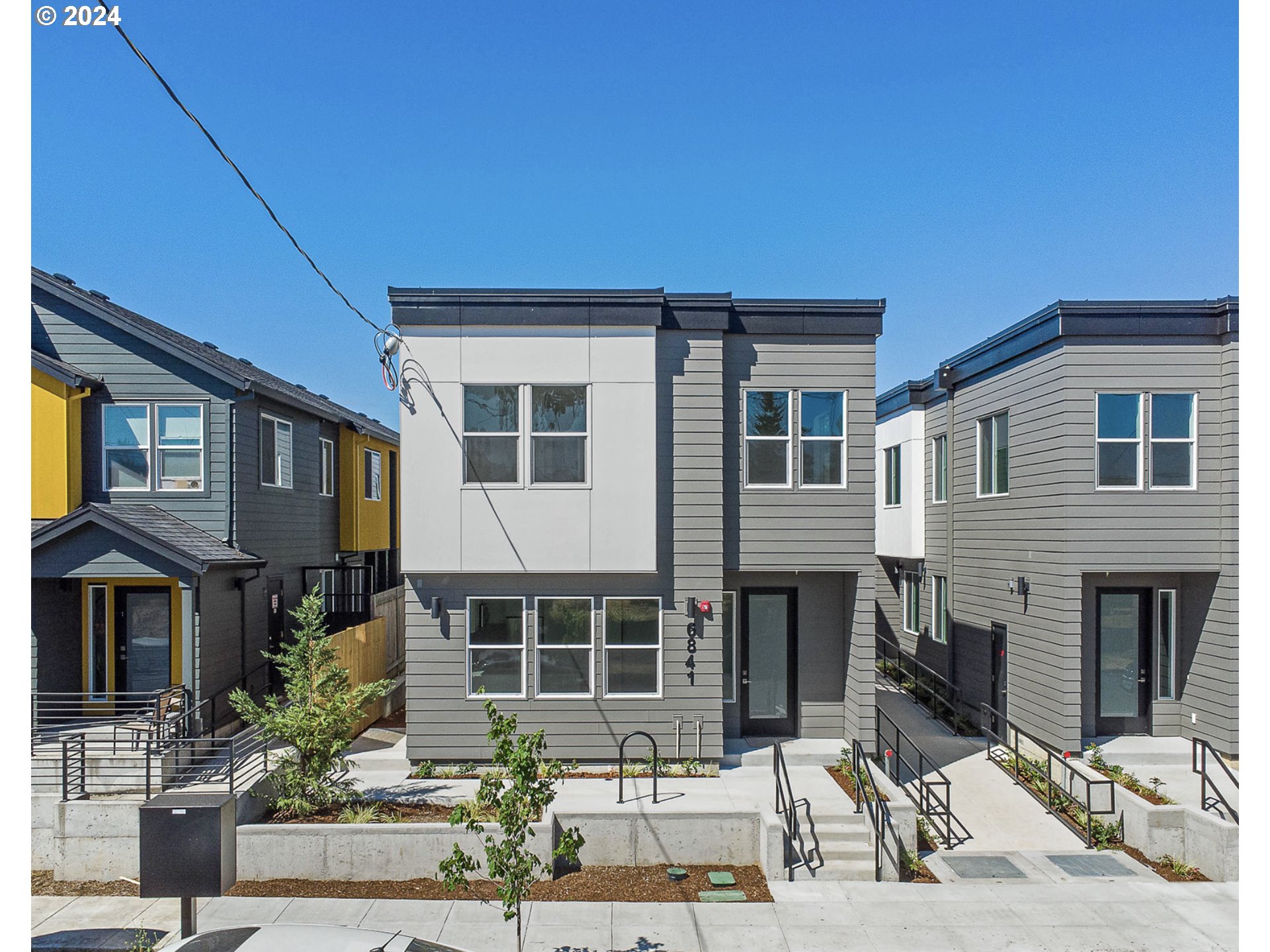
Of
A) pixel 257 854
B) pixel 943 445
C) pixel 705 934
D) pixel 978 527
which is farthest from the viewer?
pixel 943 445

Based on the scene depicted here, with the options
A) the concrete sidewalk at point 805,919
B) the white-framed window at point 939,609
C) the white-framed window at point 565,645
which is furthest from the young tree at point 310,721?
the white-framed window at point 939,609

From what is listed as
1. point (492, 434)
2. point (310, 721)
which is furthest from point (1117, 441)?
point (310, 721)

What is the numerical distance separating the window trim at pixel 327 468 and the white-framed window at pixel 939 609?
13566 mm

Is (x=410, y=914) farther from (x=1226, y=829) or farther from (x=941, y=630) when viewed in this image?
(x=941, y=630)

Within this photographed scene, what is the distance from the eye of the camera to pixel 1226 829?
8250mm

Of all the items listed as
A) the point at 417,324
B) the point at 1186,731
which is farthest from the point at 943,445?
the point at 417,324

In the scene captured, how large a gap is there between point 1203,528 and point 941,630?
5.34m

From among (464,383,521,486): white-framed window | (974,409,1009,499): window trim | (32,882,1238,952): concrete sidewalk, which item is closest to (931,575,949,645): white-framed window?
(974,409,1009,499): window trim

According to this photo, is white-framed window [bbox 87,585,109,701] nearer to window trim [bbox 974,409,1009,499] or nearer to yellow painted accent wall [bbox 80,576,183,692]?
yellow painted accent wall [bbox 80,576,183,692]

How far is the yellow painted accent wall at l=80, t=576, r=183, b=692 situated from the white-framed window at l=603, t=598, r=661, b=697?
281 inches

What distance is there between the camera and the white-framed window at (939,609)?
1516 centimetres

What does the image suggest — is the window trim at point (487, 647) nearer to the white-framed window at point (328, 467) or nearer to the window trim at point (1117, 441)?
the white-framed window at point (328, 467)

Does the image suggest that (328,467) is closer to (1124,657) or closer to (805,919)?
(805,919)
